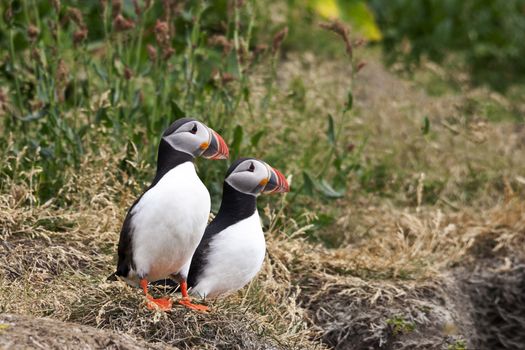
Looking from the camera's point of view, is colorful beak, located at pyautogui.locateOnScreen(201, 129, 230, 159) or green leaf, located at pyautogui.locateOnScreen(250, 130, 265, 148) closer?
colorful beak, located at pyautogui.locateOnScreen(201, 129, 230, 159)

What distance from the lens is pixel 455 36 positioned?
9625 millimetres

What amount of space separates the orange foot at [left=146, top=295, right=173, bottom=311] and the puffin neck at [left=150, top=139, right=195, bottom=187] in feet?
1.39

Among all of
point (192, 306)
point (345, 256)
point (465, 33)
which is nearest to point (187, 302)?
point (192, 306)

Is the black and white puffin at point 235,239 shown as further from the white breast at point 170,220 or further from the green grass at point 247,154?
the white breast at point 170,220

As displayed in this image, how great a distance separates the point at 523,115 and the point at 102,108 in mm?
4109

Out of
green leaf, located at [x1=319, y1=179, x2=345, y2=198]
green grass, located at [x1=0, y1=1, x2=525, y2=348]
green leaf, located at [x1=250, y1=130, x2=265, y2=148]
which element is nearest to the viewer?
green grass, located at [x1=0, y1=1, x2=525, y2=348]

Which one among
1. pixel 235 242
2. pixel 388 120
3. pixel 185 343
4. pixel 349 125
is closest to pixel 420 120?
pixel 388 120

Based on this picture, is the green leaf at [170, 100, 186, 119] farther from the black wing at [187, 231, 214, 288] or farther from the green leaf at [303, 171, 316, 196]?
the black wing at [187, 231, 214, 288]

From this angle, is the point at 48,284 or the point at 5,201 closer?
the point at 48,284

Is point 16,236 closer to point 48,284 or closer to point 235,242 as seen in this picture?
point 48,284

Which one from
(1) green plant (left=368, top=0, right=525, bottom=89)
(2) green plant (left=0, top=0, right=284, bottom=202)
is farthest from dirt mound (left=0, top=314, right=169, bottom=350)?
(1) green plant (left=368, top=0, right=525, bottom=89)

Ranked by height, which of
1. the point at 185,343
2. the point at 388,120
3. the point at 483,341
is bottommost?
the point at 483,341

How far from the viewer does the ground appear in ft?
12.4

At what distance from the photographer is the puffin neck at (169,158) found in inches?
150
